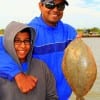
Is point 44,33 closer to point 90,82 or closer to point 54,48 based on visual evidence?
point 54,48

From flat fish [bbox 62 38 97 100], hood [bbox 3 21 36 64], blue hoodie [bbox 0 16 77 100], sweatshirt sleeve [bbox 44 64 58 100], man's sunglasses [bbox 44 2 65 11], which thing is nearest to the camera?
flat fish [bbox 62 38 97 100]

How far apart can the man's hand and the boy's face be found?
17 centimetres

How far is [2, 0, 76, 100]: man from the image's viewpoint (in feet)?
15.8

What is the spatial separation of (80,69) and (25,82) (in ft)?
2.96

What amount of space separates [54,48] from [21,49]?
2.81 ft

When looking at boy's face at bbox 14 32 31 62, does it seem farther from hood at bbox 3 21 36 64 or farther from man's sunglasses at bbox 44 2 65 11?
man's sunglasses at bbox 44 2 65 11

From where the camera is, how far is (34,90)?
4297 millimetres

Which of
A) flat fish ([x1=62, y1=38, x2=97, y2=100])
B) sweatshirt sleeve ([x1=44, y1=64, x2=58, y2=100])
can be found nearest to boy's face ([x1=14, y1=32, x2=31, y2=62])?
sweatshirt sleeve ([x1=44, y1=64, x2=58, y2=100])

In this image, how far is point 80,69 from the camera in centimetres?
342

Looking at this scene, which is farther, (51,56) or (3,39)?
(51,56)

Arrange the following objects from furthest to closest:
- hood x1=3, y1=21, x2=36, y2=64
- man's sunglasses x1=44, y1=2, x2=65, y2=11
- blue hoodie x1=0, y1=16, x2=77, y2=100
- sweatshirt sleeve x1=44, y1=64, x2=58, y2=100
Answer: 1. blue hoodie x1=0, y1=16, x2=77, y2=100
2. man's sunglasses x1=44, y1=2, x2=65, y2=11
3. sweatshirt sleeve x1=44, y1=64, x2=58, y2=100
4. hood x1=3, y1=21, x2=36, y2=64

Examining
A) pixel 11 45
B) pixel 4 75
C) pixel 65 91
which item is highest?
pixel 11 45

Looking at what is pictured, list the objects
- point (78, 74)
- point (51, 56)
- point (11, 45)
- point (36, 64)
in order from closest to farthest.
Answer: point (78, 74) < point (11, 45) < point (36, 64) < point (51, 56)

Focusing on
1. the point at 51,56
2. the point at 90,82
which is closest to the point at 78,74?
the point at 90,82
